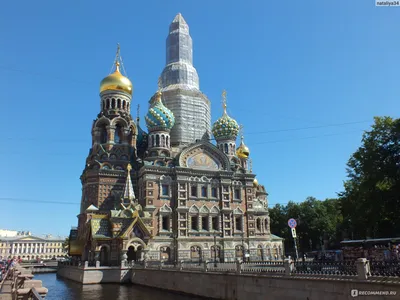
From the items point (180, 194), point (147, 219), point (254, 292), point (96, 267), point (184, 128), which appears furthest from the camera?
point (184, 128)

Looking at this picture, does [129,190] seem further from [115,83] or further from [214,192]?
[115,83]

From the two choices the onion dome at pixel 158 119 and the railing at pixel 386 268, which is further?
the onion dome at pixel 158 119

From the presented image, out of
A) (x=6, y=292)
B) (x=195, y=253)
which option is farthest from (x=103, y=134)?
(x=6, y=292)

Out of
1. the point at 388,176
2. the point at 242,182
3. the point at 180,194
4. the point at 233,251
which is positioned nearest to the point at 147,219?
the point at 180,194

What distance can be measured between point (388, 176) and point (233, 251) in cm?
1807

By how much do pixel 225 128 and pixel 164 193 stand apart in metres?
12.0

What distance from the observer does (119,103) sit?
44844 millimetres

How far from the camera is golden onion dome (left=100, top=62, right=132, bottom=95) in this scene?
44.7m

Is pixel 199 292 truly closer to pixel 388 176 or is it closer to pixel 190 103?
pixel 388 176

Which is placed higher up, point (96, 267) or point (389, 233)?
point (389, 233)

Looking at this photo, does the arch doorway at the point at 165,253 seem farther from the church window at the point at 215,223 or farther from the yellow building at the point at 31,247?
the yellow building at the point at 31,247

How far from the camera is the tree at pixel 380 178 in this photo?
28891 millimetres

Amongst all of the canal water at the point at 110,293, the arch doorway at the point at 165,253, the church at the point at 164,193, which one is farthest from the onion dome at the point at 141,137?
the canal water at the point at 110,293

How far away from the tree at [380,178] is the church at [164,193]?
1313cm
